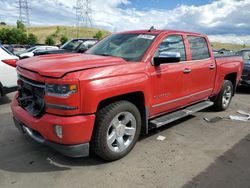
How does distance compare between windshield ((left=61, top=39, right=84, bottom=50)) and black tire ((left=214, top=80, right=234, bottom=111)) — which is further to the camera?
windshield ((left=61, top=39, right=84, bottom=50))

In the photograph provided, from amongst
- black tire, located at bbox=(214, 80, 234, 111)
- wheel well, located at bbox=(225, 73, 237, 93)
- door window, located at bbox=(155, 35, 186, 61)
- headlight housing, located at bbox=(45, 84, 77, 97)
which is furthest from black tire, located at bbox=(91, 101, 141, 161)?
wheel well, located at bbox=(225, 73, 237, 93)

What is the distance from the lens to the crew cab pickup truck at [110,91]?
3082 millimetres

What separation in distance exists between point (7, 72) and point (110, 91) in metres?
4.02

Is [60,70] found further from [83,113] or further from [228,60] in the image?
[228,60]

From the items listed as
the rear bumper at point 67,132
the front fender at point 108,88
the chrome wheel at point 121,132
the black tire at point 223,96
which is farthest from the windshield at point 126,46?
the black tire at point 223,96

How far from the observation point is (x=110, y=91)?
332 cm

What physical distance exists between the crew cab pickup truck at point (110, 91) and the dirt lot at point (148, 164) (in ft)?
1.00

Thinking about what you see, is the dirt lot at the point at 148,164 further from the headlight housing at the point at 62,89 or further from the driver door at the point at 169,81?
the headlight housing at the point at 62,89

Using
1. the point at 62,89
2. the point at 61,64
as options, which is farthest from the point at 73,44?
the point at 62,89

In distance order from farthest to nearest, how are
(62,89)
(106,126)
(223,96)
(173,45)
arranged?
1. (223,96)
2. (173,45)
3. (106,126)
4. (62,89)

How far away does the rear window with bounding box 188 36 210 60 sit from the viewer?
5070mm

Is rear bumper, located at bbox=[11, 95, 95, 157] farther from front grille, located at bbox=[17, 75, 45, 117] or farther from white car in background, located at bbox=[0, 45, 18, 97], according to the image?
white car in background, located at bbox=[0, 45, 18, 97]

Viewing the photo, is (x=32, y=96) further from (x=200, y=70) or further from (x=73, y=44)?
(x=73, y=44)

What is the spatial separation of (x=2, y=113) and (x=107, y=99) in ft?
11.4
